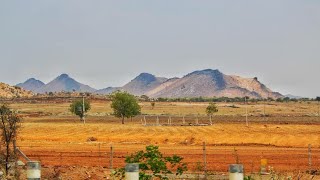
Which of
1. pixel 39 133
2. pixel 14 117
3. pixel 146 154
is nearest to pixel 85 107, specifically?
pixel 39 133

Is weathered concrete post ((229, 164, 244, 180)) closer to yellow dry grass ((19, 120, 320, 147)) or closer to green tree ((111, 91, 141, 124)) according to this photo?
yellow dry grass ((19, 120, 320, 147))

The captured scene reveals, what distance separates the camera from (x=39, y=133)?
7050cm

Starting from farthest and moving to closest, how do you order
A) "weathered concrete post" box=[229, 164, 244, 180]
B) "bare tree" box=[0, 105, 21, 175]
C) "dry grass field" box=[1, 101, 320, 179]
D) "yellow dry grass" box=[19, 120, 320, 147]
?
"yellow dry grass" box=[19, 120, 320, 147]
"dry grass field" box=[1, 101, 320, 179]
"bare tree" box=[0, 105, 21, 175]
"weathered concrete post" box=[229, 164, 244, 180]

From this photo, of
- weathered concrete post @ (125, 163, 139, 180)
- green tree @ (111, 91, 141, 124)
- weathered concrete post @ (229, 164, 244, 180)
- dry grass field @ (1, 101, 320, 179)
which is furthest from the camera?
green tree @ (111, 91, 141, 124)

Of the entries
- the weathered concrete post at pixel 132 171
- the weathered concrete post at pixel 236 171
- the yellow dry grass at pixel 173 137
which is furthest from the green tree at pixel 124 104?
the weathered concrete post at pixel 132 171

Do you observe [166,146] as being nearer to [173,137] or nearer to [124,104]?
[173,137]

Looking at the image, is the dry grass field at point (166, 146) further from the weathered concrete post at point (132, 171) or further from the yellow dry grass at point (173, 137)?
the weathered concrete post at point (132, 171)

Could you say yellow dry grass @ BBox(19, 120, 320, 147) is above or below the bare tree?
below

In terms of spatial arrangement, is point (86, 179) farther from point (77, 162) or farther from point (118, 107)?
point (118, 107)

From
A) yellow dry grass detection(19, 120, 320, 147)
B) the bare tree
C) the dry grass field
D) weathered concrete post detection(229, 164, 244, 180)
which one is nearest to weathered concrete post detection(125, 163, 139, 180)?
weathered concrete post detection(229, 164, 244, 180)

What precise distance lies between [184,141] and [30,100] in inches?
5710

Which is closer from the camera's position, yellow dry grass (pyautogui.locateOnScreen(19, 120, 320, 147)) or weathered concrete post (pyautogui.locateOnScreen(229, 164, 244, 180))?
weathered concrete post (pyautogui.locateOnScreen(229, 164, 244, 180))

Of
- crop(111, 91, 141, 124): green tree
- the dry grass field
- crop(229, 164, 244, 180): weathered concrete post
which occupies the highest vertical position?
crop(111, 91, 141, 124): green tree

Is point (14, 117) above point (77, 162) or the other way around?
above
